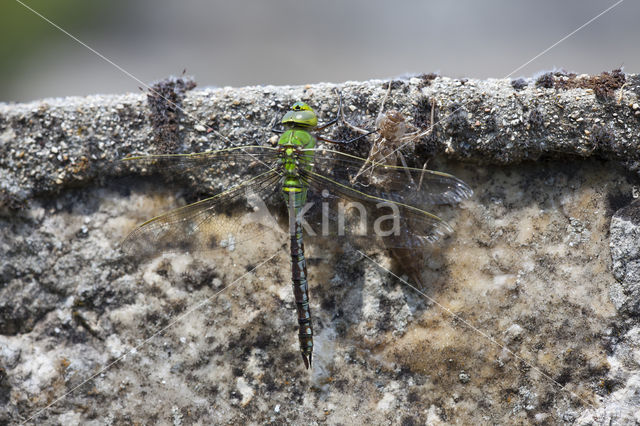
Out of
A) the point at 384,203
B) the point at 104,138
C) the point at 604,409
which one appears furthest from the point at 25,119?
the point at 604,409

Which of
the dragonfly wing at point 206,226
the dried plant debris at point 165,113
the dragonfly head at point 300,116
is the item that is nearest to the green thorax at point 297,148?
the dragonfly head at point 300,116

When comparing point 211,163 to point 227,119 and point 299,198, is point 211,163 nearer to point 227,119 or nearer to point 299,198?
point 227,119

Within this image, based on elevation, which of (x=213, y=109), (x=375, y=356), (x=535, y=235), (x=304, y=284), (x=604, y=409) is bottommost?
(x=604, y=409)

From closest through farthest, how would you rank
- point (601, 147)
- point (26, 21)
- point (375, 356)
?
point (601, 147) → point (375, 356) → point (26, 21)

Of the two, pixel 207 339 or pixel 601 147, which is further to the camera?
pixel 207 339

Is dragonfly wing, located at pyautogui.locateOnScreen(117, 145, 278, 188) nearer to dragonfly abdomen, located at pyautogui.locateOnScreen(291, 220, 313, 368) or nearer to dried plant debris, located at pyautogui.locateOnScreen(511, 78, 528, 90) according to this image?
dragonfly abdomen, located at pyautogui.locateOnScreen(291, 220, 313, 368)

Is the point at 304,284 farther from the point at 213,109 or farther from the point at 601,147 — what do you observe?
the point at 601,147

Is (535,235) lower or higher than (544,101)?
lower

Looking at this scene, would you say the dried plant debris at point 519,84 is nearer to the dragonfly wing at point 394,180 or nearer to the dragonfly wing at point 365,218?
the dragonfly wing at point 394,180
